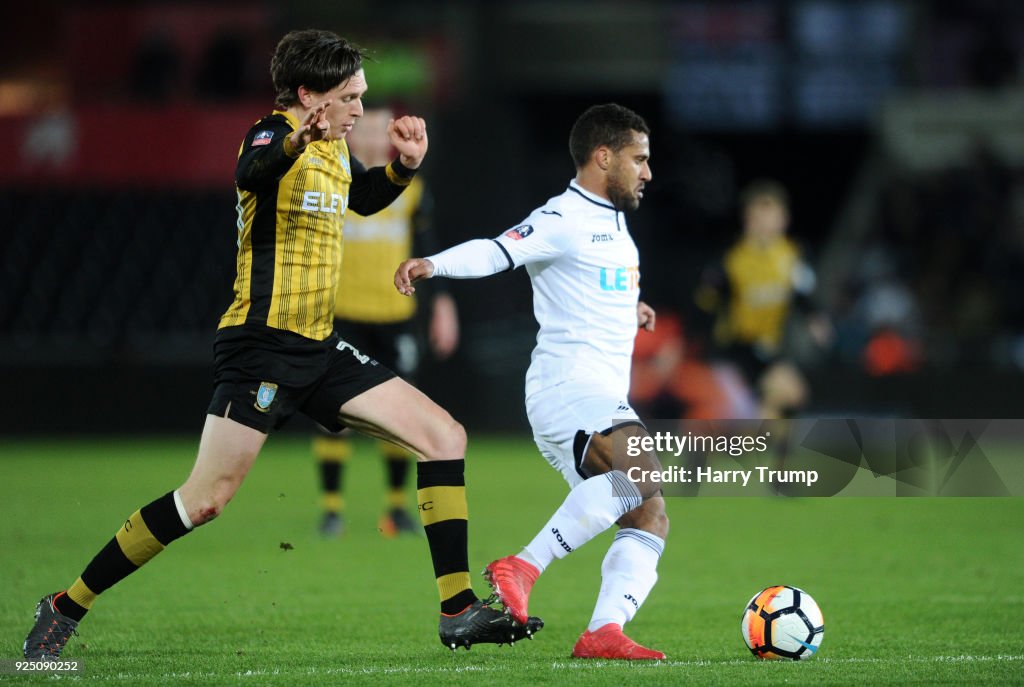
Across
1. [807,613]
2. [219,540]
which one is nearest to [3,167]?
[219,540]

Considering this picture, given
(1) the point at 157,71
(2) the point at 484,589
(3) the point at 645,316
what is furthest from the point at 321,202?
(1) the point at 157,71

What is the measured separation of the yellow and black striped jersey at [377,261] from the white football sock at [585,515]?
3.86 meters

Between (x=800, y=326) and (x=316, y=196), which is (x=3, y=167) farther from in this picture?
(x=316, y=196)

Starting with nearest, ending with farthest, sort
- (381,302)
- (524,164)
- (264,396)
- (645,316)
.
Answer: (264,396), (645,316), (381,302), (524,164)

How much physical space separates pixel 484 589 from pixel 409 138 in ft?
8.87

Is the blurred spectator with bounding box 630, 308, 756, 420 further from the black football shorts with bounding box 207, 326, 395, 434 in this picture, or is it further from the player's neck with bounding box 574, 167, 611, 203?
the black football shorts with bounding box 207, 326, 395, 434

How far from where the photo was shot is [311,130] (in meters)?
4.68

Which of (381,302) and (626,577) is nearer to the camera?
(626,577)

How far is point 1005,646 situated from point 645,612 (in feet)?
4.86

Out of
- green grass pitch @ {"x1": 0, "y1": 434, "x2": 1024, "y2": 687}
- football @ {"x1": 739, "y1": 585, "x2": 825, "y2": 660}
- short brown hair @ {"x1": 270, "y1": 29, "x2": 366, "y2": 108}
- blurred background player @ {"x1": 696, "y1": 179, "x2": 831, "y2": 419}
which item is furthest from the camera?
blurred background player @ {"x1": 696, "y1": 179, "x2": 831, "y2": 419}

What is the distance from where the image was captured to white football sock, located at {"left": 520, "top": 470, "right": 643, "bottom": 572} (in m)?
4.89

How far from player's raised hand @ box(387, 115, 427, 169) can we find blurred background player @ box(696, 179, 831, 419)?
580cm

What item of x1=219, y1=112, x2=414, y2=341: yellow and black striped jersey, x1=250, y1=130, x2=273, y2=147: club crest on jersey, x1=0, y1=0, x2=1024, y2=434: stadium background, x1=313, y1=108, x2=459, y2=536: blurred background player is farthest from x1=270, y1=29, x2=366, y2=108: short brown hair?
x1=0, y1=0, x2=1024, y2=434: stadium background

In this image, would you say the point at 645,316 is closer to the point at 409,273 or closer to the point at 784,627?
the point at 409,273
